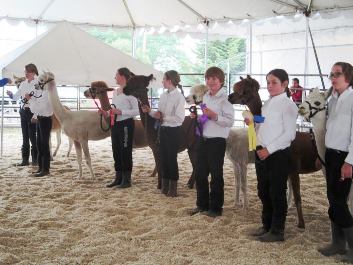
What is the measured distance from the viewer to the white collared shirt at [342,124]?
3.48 metres

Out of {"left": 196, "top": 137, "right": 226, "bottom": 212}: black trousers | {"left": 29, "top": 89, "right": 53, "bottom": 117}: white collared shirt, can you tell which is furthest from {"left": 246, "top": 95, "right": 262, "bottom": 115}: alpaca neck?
{"left": 29, "top": 89, "right": 53, "bottom": 117}: white collared shirt

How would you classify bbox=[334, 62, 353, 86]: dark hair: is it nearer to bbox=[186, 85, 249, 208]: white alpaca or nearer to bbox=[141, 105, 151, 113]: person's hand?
bbox=[186, 85, 249, 208]: white alpaca

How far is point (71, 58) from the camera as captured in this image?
9.20 m

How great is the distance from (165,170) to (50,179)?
2227mm

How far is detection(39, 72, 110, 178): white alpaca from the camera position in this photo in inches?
287

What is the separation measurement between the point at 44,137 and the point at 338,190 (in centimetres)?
534

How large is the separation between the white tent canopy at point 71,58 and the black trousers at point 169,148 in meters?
3.60

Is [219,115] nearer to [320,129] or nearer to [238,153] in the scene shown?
[238,153]

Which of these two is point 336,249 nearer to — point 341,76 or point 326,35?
point 341,76

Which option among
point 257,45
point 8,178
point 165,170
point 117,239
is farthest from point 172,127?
point 257,45

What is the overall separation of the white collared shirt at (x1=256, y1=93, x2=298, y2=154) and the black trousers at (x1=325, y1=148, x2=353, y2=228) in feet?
1.41

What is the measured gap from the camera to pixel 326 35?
58.5 feet

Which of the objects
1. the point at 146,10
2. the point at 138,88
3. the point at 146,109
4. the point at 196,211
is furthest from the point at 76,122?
the point at 146,10

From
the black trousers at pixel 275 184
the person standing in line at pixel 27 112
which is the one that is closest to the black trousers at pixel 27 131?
the person standing in line at pixel 27 112
